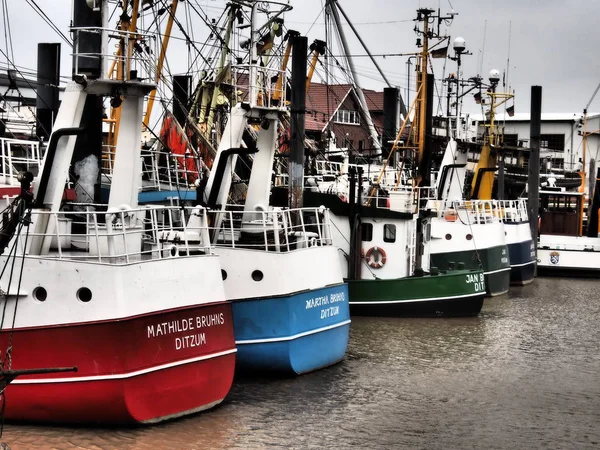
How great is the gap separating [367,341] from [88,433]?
11380mm

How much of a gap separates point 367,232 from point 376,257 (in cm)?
73

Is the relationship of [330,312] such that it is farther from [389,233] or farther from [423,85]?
[423,85]

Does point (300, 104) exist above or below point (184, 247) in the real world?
A: above

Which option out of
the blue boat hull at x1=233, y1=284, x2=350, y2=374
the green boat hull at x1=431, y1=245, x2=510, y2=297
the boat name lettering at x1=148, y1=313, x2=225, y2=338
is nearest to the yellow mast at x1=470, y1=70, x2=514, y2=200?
the green boat hull at x1=431, y1=245, x2=510, y2=297

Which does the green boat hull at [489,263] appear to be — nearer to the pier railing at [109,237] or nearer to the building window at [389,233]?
the building window at [389,233]

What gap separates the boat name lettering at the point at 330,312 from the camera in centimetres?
2134

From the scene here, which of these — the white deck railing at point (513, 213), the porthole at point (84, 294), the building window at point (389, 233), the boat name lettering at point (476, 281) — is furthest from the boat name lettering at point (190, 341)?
the white deck railing at point (513, 213)

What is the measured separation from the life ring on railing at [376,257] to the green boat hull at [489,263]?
16.3 ft

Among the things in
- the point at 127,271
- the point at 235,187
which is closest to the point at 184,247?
the point at 127,271

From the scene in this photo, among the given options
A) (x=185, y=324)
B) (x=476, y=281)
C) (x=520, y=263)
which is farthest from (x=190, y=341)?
(x=520, y=263)

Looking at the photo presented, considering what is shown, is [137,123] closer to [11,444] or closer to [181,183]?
[11,444]

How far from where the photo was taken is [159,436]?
1596 centimetres

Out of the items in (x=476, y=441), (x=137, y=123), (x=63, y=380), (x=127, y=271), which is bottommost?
(x=476, y=441)

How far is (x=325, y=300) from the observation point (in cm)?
2139
